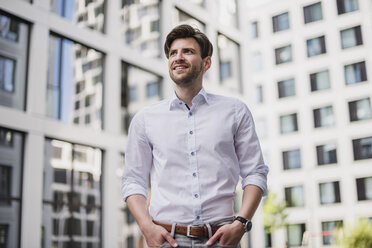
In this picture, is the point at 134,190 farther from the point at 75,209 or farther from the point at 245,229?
the point at 75,209

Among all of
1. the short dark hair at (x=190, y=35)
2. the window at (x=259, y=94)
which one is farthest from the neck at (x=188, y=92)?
the window at (x=259, y=94)

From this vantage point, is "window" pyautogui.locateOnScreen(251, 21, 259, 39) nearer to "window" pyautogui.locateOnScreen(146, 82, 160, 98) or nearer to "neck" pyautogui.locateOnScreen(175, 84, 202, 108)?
"window" pyautogui.locateOnScreen(146, 82, 160, 98)

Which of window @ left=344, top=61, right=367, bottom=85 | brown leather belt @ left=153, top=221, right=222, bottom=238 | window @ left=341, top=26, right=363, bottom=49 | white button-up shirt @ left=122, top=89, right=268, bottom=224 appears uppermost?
window @ left=341, top=26, right=363, bottom=49

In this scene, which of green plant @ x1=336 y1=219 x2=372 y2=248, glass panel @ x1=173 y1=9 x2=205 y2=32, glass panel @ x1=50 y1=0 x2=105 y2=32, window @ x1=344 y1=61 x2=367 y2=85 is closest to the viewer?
glass panel @ x1=50 y1=0 x2=105 y2=32

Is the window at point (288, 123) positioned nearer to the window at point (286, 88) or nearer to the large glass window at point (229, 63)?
the window at point (286, 88)

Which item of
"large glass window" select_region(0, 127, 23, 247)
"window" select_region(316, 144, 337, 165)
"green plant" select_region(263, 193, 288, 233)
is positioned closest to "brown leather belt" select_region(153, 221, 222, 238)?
"large glass window" select_region(0, 127, 23, 247)

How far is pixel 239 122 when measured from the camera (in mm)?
2637

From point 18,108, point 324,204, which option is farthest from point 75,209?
point 324,204

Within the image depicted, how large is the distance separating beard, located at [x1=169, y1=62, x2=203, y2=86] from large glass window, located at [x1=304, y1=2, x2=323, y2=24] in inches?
1611

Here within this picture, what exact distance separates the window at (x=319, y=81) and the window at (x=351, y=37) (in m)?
2.64

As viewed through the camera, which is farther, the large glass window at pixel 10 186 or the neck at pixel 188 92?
the large glass window at pixel 10 186

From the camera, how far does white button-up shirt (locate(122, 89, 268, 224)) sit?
2482 millimetres

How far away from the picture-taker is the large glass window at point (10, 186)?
42.2 ft

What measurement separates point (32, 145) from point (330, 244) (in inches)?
1191
